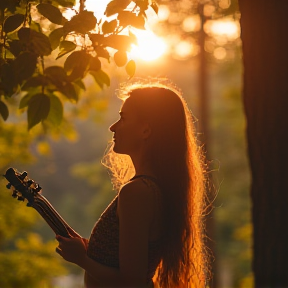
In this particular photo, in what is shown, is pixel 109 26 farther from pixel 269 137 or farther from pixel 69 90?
pixel 269 137

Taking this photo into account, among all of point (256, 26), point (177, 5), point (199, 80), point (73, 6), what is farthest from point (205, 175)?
point (199, 80)

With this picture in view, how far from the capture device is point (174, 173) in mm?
3381

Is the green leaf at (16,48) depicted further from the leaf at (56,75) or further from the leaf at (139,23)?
the leaf at (139,23)

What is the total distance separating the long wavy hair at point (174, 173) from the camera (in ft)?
11.0

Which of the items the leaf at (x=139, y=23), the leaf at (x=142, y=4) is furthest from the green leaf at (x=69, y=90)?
the leaf at (x=142, y=4)

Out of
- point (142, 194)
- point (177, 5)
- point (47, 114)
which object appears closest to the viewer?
point (142, 194)

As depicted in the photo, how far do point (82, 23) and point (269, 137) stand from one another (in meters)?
1.27

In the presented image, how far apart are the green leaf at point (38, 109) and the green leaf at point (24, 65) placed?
7.3 inches

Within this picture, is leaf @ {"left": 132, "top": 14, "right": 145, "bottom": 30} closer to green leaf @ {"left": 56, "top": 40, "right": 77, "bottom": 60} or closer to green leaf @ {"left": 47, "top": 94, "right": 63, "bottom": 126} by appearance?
green leaf @ {"left": 56, "top": 40, "right": 77, "bottom": 60}

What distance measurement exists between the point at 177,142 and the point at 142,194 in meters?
0.36

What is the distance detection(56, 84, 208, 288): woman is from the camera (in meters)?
3.14

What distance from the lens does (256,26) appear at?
4.02 metres

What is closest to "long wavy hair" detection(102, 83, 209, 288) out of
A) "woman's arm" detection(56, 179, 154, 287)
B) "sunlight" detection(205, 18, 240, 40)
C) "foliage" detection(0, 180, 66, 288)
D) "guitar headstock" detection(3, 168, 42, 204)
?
"woman's arm" detection(56, 179, 154, 287)

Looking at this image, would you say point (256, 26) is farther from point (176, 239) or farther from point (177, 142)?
point (176, 239)
